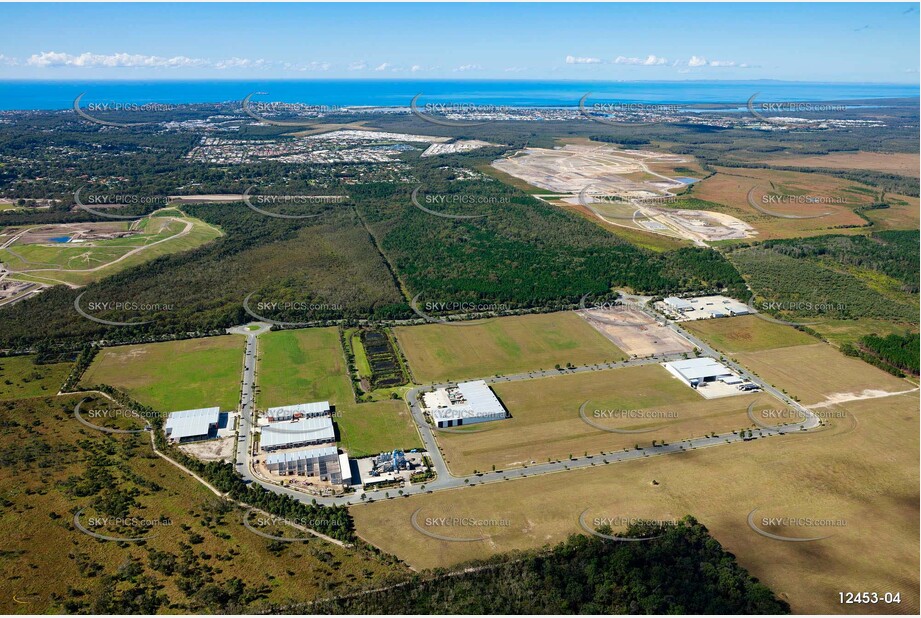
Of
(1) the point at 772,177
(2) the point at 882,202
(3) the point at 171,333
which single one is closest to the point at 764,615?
(3) the point at 171,333

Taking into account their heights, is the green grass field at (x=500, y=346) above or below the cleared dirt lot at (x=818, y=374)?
above

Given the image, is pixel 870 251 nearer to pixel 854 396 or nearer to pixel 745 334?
pixel 745 334

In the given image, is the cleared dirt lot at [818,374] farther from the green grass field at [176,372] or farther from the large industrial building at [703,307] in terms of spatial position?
the green grass field at [176,372]

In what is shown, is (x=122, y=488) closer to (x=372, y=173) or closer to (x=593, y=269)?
(x=593, y=269)

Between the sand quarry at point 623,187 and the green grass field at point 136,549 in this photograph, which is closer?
the green grass field at point 136,549

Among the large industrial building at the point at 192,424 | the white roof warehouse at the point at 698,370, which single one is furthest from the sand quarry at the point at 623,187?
the large industrial building at the point at 192,424
